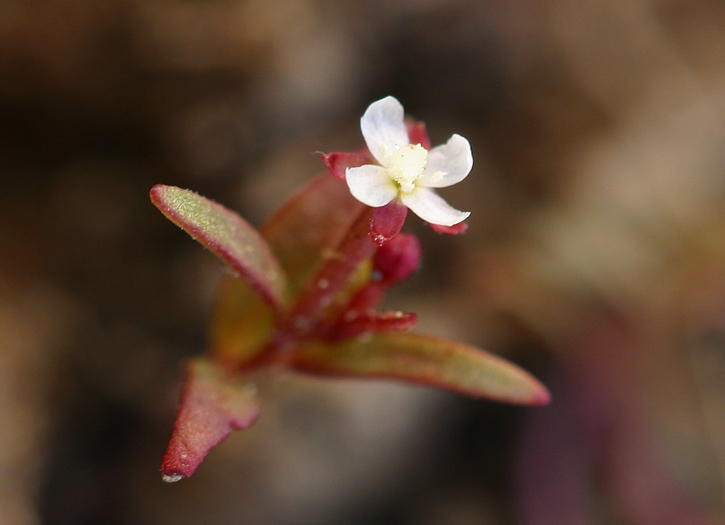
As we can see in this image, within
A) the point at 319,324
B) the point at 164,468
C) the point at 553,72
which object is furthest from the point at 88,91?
the point at 553,72

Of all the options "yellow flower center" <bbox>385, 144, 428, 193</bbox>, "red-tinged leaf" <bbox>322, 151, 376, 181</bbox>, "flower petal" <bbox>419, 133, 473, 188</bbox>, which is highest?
"flower petal" <bbox>419, 133, 473, 188</bbox>

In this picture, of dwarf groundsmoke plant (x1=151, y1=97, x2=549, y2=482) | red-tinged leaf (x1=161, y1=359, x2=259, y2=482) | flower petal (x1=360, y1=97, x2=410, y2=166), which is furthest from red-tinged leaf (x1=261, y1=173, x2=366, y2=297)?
flower petal (x1=360, y1=97, x2=410, y2=166)

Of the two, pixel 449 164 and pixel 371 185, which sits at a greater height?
pixel 449 164

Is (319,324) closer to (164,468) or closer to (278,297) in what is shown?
(278,297)

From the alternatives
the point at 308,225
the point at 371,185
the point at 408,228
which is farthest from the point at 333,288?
the point at 408,228

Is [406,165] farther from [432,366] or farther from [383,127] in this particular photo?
[432,366]

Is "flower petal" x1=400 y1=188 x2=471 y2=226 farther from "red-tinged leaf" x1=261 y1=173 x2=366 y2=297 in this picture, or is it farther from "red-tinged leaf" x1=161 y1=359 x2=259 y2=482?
"red-tinged leaf" x1=161 y1=359 x2=259 y2=482

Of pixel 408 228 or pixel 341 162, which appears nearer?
pixel 341 162

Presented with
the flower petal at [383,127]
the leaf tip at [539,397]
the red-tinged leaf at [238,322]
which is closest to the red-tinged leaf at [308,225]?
the red-tinged leaf at [238,322]
